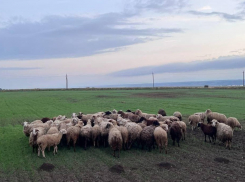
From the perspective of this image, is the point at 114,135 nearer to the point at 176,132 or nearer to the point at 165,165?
the point at 165,165

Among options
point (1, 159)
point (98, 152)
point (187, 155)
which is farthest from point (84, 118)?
point (187, 155)

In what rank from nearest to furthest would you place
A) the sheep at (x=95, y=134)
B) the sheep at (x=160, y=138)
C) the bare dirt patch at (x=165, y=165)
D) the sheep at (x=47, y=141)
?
the bare dirt patch at (x=165, y=165) → the sheep at (x=47, y=141) → the sheep at (x=160, y=138) → the sheep at (x=95, y=134)

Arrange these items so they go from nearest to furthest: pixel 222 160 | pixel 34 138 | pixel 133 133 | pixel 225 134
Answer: pixel 222 160
pixel 34 138
pixel 225 134
pixel 133 133

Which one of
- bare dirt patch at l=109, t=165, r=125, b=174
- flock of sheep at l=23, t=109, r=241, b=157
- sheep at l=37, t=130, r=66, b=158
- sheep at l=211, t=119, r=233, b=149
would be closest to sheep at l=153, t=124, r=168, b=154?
flock of sheep at l=23, t=109, r=241, b=157

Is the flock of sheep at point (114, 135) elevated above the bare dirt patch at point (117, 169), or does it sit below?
above

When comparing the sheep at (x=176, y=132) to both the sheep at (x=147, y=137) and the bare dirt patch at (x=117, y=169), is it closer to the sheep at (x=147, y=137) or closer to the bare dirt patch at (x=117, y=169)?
the sheep at (x=147, y=137)

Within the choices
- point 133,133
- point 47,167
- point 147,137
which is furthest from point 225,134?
point 47,167

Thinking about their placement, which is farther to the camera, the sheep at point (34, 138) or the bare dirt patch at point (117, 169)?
the sheep at point (34, 138)

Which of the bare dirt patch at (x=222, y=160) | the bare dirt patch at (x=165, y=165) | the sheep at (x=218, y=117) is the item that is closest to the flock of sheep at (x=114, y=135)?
the bare dirt patch at (x=165, y=165)

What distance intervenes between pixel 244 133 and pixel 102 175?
1134 centimetres

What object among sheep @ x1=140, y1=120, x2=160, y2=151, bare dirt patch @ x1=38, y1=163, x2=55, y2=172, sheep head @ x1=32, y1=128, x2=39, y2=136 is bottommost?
bare dirt patch @ x1=38, y1=163, x2=55, y2=172

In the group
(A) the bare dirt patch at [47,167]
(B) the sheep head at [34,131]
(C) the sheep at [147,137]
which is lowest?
(A) the bare dirt patch at [47,167]

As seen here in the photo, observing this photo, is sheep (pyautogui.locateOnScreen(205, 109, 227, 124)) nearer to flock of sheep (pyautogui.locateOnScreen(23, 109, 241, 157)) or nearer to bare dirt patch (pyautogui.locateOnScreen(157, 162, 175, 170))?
flock of sheep (pyautogui.locateOnScreen(23, 109, 241, 157))

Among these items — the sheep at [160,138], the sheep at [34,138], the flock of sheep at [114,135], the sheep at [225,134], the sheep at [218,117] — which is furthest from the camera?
the sheep at [218,117]
